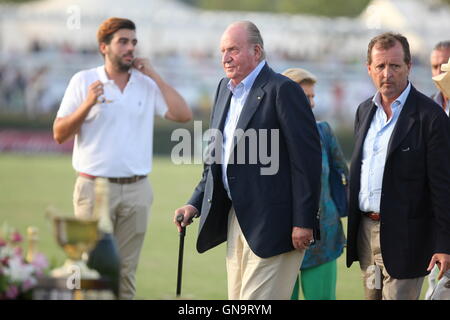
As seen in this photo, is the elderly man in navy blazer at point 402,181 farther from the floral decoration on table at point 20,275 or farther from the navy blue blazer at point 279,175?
the floral decoration on table at point 20,275

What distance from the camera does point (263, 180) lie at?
516 cm

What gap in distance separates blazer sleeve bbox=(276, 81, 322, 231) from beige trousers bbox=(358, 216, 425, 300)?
52 cm

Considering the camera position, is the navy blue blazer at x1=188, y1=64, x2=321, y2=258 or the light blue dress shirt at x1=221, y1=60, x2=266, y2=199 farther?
the light blue dress shirt at x1=221, y1=60, x2=266, y2=199

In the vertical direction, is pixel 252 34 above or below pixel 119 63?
above

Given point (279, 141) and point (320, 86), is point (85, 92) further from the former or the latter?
point (320, 86)

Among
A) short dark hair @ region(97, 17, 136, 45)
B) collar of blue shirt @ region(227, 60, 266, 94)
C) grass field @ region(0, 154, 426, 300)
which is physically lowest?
grass field @ region(0, 154, 426, 300)

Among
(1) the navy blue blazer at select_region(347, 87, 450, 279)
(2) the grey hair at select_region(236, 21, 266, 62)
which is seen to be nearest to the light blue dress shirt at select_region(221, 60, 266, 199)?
(2) the grey hair at select_region(236, 21, 266, 62)

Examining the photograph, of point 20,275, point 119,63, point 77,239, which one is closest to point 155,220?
point 119,63

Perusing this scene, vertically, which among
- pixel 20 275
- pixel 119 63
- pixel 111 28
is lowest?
pixel 20 275

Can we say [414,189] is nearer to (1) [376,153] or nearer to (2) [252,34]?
(1) [376,153]

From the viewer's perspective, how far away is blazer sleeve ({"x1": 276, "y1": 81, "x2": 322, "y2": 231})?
5055mm

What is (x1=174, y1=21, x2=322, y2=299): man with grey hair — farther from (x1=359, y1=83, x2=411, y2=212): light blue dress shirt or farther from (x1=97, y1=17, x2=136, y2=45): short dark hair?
(x1=97, y1=17, x2=136, y2=45): short dark hair

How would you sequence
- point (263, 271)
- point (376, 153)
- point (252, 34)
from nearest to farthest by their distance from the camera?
1. point (263, 271)
2. point (252, 34)
3. point (376, 153)

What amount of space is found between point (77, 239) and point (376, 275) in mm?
2420
